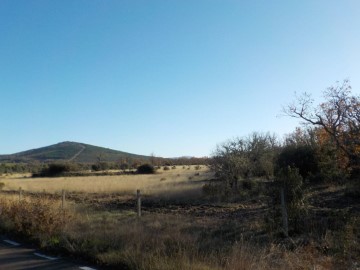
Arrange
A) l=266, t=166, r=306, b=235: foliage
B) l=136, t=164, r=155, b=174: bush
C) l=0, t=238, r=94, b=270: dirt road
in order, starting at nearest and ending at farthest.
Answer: l=0, t=238, r=94, b=270: dirt road → l=266, t=166, r=306, b=235: foliage → l=136, t=164, r=155, b=174: bush

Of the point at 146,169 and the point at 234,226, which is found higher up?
the point at 146,169

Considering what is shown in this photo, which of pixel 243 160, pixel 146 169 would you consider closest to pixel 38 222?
pixel 243 160

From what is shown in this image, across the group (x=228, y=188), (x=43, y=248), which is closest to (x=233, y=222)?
(x=43, y=248)

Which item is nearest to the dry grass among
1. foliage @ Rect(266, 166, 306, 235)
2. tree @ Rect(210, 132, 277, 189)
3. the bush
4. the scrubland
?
tree @ Rect(210, 132, 277, 189)

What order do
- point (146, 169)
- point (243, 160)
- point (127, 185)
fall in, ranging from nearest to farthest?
1. point (243, 160)
2. point (127, 185)
3. point (146, 169)

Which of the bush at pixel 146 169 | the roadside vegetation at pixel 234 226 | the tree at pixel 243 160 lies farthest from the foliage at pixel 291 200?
the bush at pixel 146 169

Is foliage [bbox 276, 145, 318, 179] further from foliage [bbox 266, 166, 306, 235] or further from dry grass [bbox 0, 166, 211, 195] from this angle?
foliage [bbox 266, 166, 306, 235]

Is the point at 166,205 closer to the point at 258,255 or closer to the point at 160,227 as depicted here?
the point at 160,227

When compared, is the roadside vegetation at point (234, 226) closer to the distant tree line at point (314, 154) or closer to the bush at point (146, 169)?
the distant tree line at point (314, 154)

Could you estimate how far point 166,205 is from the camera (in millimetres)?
24906

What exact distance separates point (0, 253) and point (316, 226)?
8.81 m

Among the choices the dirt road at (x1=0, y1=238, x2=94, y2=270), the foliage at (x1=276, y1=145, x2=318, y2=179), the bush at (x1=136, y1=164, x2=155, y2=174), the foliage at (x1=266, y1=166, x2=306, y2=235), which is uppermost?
the bush at (x1=136, y1=164, x2=155, y2=174)

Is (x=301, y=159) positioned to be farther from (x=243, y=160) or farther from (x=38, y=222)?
(x=38, y=222)

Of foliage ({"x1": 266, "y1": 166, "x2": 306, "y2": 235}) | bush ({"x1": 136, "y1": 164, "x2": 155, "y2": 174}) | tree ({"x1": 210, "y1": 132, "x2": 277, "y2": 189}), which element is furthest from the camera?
bush ({"x1": 136, "y1": 164, "x2": 155, "y2": 174})
